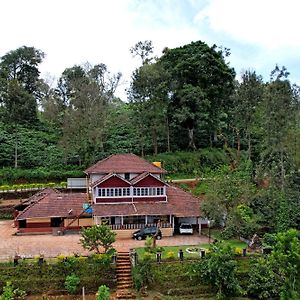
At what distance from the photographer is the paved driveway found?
2795 cm

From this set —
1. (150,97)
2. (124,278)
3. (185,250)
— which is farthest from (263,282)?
(150,97)

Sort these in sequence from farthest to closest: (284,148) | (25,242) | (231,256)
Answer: (284,148)
(25,242)
(231,256)

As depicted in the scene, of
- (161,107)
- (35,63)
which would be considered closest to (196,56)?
(161,107)

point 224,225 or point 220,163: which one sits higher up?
point 220,163

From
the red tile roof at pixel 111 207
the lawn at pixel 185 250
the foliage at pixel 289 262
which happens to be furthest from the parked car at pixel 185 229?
the foliage at pixel 289 262

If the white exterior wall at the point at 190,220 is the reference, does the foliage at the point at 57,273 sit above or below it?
below

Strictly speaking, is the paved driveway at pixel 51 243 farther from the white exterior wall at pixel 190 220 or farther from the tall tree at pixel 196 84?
the tall tree at pixel 196 84

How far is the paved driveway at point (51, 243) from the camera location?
91.7 feet

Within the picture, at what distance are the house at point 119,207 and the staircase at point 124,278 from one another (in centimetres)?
496

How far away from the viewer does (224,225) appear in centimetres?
3275

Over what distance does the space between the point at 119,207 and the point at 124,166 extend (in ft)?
15.4

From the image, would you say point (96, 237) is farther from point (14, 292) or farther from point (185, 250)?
point (185, 250)

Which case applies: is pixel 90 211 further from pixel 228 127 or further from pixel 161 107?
pixel 228 127

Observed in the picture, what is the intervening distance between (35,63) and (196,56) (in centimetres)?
2686
